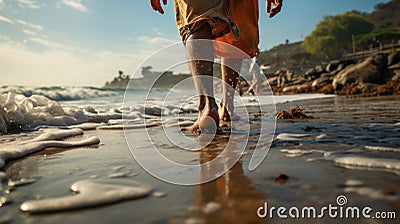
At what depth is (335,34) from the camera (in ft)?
174

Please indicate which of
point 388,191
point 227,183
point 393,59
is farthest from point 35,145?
point 393,59

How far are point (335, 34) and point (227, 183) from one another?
60.3 meters

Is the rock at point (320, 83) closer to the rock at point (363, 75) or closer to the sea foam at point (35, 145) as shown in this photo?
the rock at point (363, 75)

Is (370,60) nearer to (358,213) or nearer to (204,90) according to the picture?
(204,90)

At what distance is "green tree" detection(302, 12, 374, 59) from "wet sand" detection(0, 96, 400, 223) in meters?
57.0

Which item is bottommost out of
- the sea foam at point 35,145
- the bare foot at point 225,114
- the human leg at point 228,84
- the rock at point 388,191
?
the rock at point 388,191

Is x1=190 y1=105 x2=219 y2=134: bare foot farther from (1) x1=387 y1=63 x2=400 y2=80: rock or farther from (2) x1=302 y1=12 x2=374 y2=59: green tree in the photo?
(2) x1=302 y1=12 x2=374 y2=59: green tree

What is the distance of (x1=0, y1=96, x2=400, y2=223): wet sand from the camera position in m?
0.63

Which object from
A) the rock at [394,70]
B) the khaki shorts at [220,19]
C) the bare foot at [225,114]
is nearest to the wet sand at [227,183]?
the khaki shorts at [220,19]

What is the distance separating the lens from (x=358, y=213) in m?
0.60

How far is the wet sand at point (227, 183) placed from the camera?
0.63 meters

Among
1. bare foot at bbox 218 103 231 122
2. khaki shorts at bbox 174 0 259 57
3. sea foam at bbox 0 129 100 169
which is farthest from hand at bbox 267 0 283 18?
sea foam at bbox 0 129 100 169

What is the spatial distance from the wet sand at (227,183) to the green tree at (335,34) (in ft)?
187

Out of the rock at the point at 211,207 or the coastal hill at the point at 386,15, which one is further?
the coastal hill at the point at 386,15
